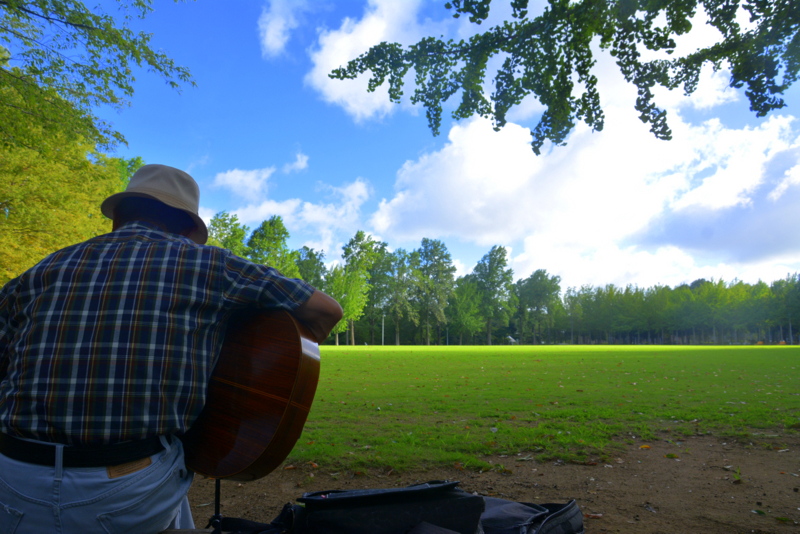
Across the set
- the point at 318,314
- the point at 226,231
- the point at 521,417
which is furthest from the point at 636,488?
the point at 226,231

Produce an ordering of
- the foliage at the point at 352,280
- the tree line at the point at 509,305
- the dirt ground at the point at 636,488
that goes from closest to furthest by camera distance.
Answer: the dirt ground at the point at 636,488 → the foliage at the point at 352,280 → the tree line at the point at 509,305

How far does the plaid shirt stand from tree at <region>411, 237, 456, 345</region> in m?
79.3

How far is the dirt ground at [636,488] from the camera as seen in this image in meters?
3.97

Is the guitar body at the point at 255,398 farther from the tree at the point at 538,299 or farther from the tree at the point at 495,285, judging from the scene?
the tree at the point at 538,299

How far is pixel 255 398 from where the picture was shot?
1.97 meters

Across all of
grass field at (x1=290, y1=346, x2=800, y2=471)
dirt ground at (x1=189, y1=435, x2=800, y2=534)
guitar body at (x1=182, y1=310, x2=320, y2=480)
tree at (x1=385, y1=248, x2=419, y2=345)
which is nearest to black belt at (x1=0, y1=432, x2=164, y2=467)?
guitar body at (x1=182, y1=310, x2=320, y2=480)

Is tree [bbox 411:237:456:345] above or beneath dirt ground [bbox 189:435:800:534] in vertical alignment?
above

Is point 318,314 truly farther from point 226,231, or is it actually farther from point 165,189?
point 226,231

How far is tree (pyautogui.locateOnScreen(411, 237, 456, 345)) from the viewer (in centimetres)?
8356

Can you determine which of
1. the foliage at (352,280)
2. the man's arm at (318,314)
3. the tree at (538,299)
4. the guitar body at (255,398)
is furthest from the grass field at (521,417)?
the tree at (538,299)

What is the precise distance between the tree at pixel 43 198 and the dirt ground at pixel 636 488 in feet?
35.7

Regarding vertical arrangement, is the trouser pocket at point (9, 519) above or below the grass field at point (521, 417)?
above

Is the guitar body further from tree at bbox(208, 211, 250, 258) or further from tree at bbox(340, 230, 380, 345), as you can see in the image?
tree at bbox(340, 230, 380, 345)

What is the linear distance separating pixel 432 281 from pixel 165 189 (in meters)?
83.4
